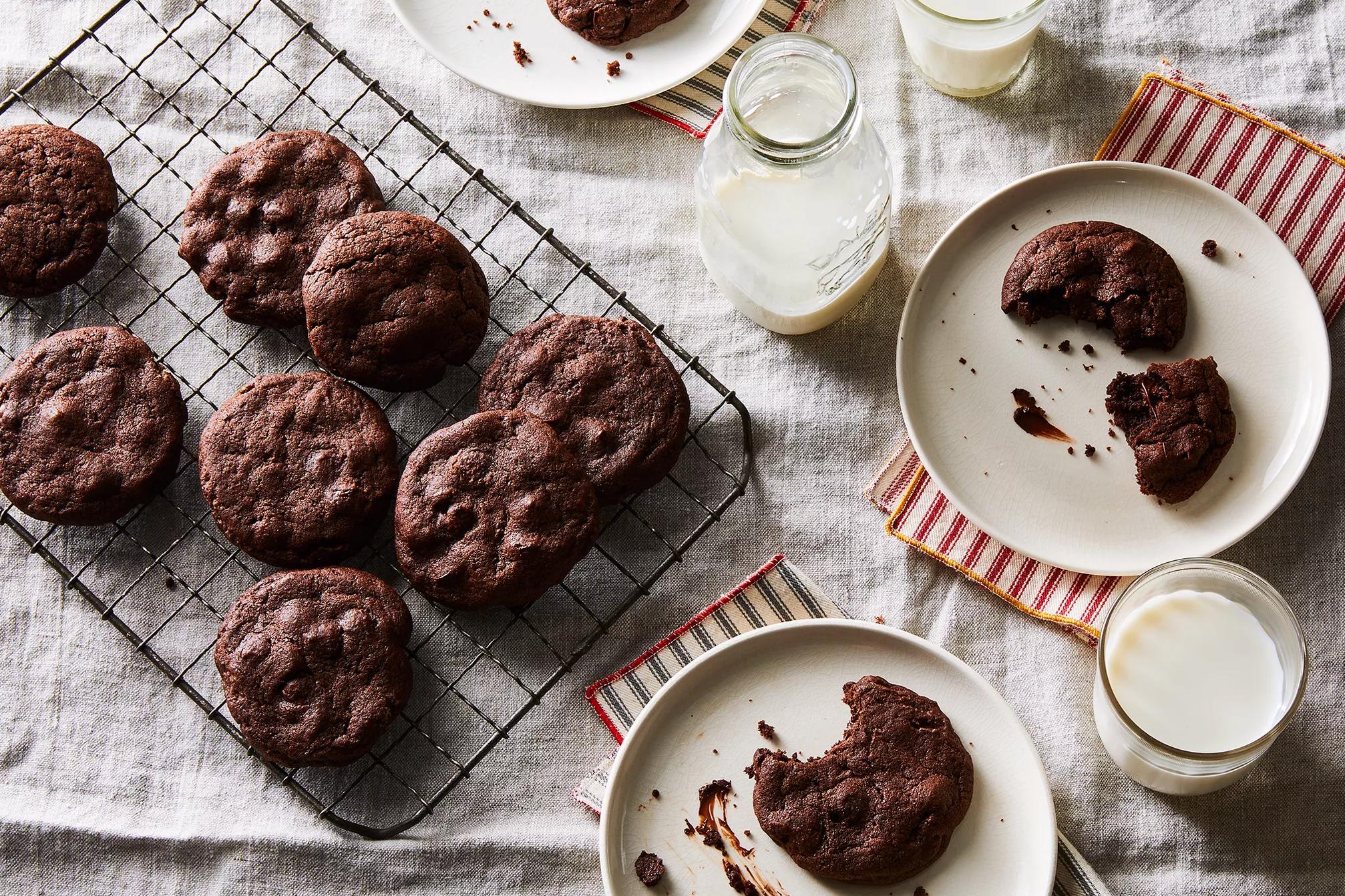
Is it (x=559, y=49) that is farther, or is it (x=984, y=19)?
(x=559, y=49)

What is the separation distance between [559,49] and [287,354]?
38.7 inches

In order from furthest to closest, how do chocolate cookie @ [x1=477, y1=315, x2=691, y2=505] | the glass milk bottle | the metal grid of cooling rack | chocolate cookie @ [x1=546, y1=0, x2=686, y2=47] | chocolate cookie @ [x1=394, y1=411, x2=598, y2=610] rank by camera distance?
chocolate cookie @ [x1=546, y1=0, x2=686, y2=47] < the metal grid of cooling rack < chocolate cookie @ [x1=477, y1=315, x2=691, y2=505] < chocolate cookie @ [x1=394, y1=411, x2=598, y2=610] < the glass milk bottle

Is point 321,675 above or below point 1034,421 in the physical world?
below

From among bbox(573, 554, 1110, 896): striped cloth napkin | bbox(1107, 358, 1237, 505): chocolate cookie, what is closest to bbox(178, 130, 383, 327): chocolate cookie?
bbox(573, 554, 1110, 896): striped cloth napkin

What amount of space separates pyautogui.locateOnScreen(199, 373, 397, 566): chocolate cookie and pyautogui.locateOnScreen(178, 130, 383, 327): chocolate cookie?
0.22 m

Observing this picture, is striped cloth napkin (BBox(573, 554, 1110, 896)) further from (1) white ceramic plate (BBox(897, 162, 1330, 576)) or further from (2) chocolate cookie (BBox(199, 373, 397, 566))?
(2) chocolate cookie (BBox(199, 373, 397, 566))

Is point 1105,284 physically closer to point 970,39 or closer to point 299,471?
point 970,39

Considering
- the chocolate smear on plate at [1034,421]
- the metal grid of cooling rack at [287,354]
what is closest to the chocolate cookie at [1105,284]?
the chocolate smear on plate at [1034,421]

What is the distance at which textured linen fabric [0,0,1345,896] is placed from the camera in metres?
2.59

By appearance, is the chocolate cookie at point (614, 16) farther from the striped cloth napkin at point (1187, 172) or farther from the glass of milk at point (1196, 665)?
the glass of milk at point (1196, 665)

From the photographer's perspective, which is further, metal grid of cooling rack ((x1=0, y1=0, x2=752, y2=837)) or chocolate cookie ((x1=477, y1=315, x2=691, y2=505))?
metal grid of cooling rack ((x1=0, y1=0, x2=752, y2=837))

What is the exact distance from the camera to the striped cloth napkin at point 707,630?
266cm

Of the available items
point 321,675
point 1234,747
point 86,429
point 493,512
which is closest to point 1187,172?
point 1234,747

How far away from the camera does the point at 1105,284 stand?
2.60m
